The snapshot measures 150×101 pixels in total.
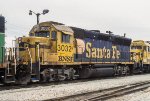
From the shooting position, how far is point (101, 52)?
26.8 metres

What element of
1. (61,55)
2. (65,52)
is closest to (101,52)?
(65,52)

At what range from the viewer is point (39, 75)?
19.0m

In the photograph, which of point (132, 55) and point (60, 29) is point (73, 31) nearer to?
point (60, 29)

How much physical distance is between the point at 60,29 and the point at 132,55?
1285cm

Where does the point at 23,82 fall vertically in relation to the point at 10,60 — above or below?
below

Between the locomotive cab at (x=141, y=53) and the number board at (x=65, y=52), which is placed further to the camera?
the locomotive cab at (x=141, y=53)

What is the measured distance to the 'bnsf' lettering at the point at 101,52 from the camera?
24908 mm

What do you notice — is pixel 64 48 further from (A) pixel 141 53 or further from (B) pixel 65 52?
(A) pixel 141 53

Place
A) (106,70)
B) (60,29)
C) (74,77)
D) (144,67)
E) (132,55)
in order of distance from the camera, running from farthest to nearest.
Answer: (144,67)
(132,55)
(106,70)
(74,77)
(60,29)

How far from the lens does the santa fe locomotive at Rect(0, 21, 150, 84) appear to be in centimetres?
1852

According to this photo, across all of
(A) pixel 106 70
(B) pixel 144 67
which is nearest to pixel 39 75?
(A) pixel 106 70

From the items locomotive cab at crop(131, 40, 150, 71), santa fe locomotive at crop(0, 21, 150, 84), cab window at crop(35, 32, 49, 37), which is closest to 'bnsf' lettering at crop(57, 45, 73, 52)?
santa fe locomotive at crop(0, 21, 150, 84)

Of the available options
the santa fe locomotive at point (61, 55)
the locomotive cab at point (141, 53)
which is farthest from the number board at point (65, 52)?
the locomotive cab at point (141, 53)

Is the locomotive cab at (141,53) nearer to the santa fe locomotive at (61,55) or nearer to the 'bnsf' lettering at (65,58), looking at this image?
the santa fe locomotive at (61,55)
